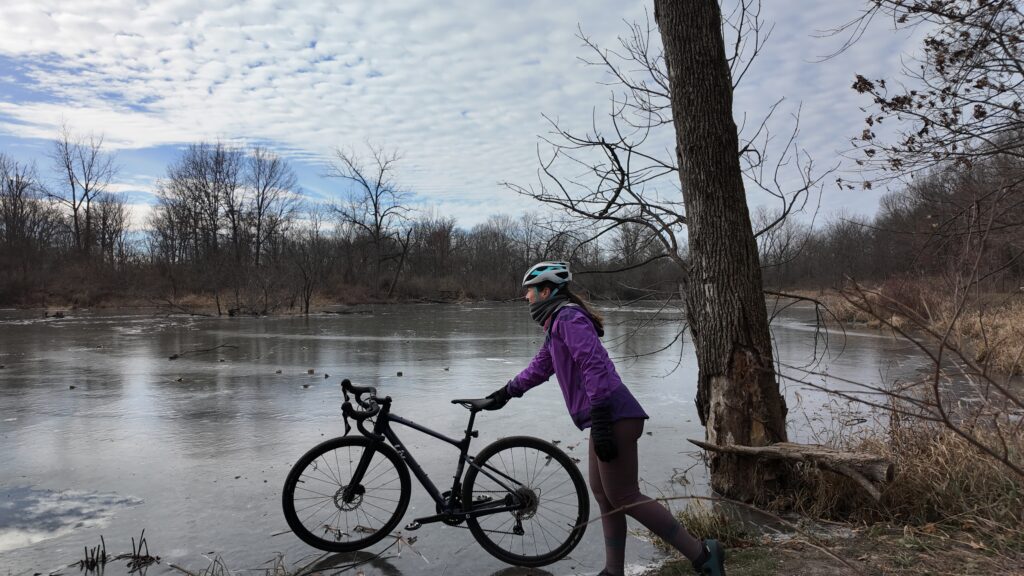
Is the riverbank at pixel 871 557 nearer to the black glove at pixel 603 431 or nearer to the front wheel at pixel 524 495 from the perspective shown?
the front wheel at pixel 524 495

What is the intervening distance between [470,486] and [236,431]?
474 cm

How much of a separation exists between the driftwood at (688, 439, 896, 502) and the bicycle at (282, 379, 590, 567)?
1.45 m

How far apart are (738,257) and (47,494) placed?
6.28 meters

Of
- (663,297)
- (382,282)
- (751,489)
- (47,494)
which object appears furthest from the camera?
(382,282)

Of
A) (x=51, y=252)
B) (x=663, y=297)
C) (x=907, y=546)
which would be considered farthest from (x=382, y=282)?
(x=907, y=546)

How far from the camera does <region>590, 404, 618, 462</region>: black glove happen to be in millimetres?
3266

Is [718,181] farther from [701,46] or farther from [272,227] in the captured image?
[272,227]

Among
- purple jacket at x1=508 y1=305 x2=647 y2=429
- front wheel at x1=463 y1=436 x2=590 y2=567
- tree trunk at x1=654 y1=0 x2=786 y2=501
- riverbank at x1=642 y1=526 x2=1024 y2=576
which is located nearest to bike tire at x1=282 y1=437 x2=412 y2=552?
front wheel at x1=463 y1=436 x2=590 y2=567

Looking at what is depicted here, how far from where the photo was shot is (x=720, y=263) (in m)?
5.12

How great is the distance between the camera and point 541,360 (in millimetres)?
3809

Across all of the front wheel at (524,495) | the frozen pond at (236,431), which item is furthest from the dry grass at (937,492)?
the front wheel at (524,495)

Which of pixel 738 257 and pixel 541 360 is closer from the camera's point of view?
pixel 541 360

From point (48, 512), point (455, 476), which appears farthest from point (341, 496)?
point (48, 512)

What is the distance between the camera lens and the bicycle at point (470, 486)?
158 inches
